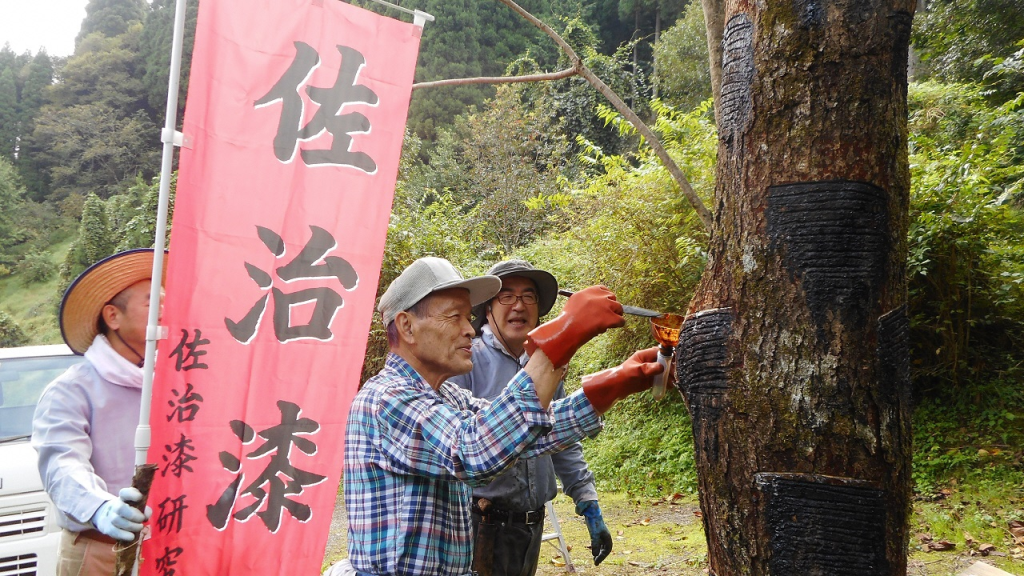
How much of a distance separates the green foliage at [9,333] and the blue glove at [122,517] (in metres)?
28.6

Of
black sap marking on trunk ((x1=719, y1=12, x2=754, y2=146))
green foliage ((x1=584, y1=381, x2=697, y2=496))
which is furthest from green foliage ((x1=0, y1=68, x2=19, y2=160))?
black sap marking on trunk ((x1=719, y1=12, x2=754, y2=146))

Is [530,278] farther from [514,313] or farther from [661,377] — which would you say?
[661,377]

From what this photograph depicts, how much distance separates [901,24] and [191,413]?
8.66 feet

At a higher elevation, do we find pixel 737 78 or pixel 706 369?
pixel 737 78

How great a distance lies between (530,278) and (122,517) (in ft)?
6.57

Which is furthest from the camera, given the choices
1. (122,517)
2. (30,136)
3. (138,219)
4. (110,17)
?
(110,17)

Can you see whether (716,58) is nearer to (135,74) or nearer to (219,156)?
(219,156)

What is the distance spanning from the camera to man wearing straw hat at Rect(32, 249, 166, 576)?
8.20ft

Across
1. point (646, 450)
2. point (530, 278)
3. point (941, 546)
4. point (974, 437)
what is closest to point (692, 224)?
point (646, 450)

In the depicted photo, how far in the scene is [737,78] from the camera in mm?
1843

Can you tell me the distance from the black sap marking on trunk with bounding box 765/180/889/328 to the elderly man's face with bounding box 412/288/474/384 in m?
1.00

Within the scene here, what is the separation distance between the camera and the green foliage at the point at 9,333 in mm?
25797

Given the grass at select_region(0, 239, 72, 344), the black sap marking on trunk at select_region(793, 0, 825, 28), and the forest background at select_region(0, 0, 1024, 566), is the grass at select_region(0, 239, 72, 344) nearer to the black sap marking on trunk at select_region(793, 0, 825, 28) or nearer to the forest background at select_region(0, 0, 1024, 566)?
the forest background at select_region(0, 0, 1024, 566)

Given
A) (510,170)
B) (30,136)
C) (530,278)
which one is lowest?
(530,278)
